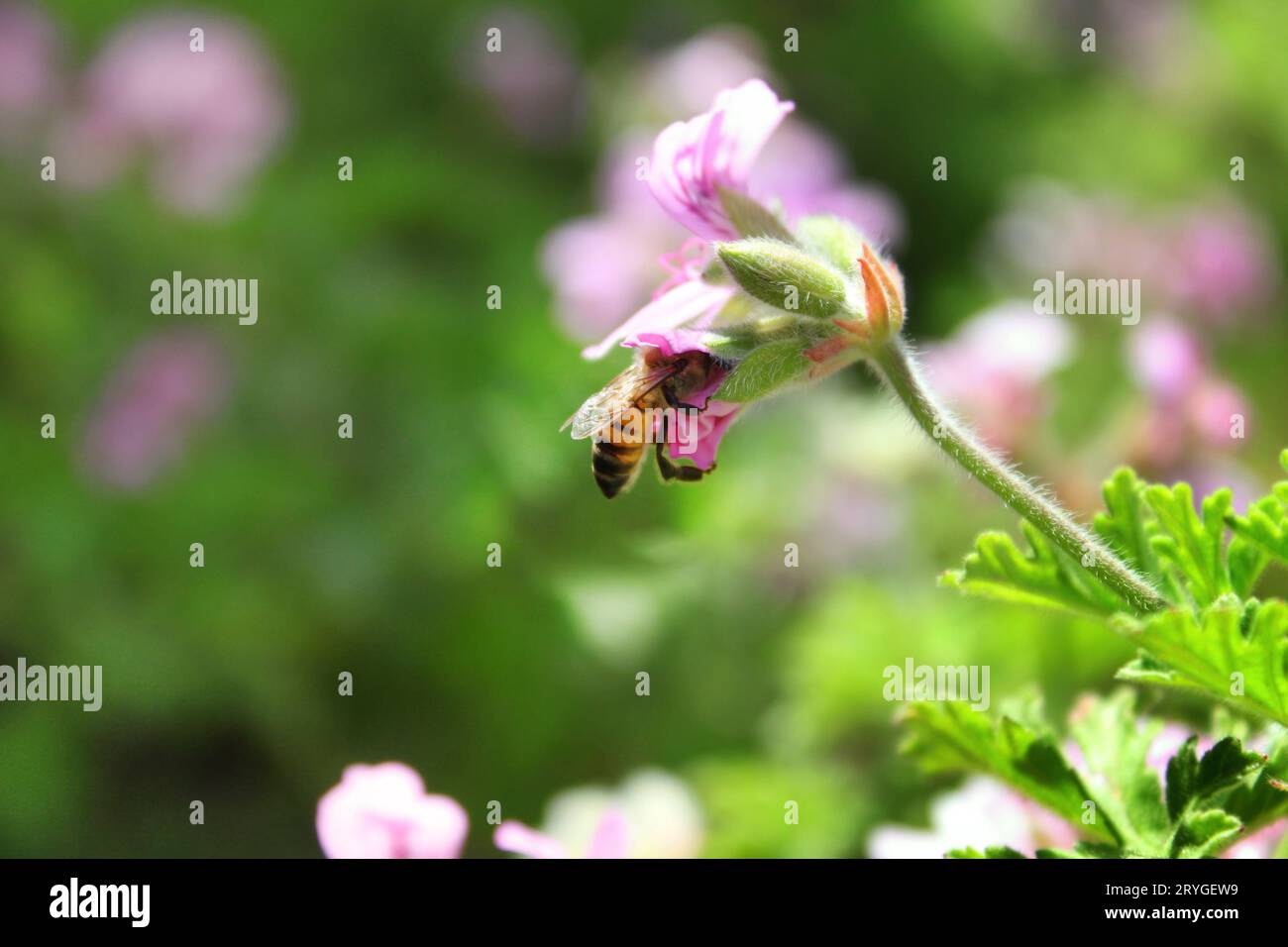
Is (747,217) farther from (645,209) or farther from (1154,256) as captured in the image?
(1154,256)

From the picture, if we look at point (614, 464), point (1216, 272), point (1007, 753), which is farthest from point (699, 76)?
point (1007, 753)

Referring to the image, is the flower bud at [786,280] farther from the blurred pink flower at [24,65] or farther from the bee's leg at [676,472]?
the blurred pink flower at [24,65]

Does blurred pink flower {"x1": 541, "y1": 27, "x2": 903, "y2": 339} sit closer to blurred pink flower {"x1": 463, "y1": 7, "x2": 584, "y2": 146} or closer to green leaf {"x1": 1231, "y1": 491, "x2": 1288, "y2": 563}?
blurred pink flower {"x1": 463, "y1": 7, "x2": 584, "y2": 146}

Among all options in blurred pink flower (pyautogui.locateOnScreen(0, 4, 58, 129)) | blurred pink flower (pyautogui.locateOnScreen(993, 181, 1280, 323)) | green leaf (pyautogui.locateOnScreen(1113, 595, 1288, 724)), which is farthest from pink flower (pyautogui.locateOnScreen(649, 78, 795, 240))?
blurred pink flower (pyautogui.locateOnScreen(0, 4, 58, 129))
